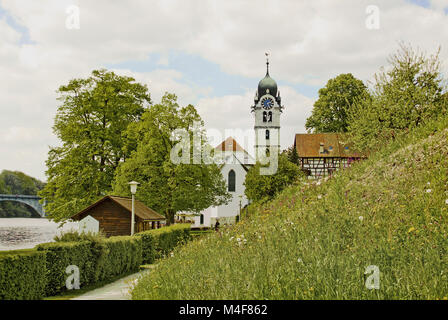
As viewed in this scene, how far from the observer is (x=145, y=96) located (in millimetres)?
31719

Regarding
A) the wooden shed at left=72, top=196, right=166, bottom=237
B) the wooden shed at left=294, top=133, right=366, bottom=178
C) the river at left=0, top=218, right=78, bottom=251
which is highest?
the wooden shed at left=294, top=133, right=366, bottom=178

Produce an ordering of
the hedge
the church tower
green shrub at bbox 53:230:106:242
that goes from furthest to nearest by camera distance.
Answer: the church tower, green shrub at bbox 53:230:106:242, the hedge

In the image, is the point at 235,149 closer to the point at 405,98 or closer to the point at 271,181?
the point at 271,181

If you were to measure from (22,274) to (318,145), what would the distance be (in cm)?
4442

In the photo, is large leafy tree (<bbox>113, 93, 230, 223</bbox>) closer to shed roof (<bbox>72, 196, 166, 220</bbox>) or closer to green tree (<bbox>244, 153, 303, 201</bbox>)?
shed roof (<bbox>72, 196, 166, 220</bbox>)

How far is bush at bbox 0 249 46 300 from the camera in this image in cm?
873

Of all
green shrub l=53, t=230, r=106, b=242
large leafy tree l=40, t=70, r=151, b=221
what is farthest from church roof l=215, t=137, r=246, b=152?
green shrub l=53, t=230, r=106, b=242

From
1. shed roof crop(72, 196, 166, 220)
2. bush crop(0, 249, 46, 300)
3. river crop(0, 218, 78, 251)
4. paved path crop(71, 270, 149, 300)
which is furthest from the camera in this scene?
river crop(0, 218, 78, 251)

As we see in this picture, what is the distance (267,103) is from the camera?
7244 centimetres

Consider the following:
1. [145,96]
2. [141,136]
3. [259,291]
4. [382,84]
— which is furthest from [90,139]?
[259,291]

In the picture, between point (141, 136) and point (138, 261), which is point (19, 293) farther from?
point (141, 136)

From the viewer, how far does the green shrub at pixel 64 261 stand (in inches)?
427

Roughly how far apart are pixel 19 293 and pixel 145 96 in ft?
78.6

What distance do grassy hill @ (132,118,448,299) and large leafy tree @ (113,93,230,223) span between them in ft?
46.0
